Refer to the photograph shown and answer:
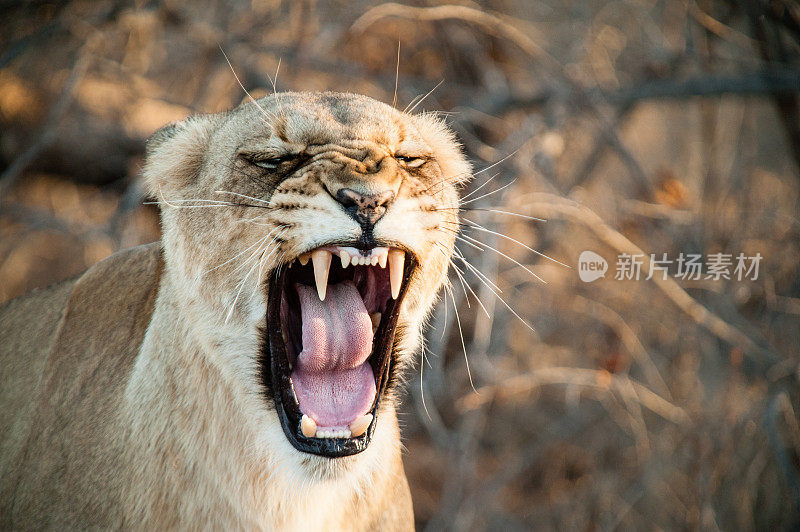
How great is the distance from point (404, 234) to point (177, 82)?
321 cm

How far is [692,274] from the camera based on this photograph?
145 inches

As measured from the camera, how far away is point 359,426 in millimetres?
1554

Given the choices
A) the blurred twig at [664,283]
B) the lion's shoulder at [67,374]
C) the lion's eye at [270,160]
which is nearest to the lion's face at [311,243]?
the lion's eye at [270,160]

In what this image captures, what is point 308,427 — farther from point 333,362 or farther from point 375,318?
point 375,318

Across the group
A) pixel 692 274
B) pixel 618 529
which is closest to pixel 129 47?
pixel 692 274

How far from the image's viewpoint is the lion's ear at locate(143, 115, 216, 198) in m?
1.73

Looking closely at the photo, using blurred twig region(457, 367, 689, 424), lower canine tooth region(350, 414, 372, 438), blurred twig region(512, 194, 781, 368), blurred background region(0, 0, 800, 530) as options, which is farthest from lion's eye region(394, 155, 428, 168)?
blurred twig region(457, 367, 689, 424)

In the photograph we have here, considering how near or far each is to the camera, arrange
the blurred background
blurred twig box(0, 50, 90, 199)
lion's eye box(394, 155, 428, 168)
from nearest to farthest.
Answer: lion's eye box(394, 155, 428, 168)
blurred twig box(0, 50, 90, 199)
the blurred background

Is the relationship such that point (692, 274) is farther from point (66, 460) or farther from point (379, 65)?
point (66, 460)

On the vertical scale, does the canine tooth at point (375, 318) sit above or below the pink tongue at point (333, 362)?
above

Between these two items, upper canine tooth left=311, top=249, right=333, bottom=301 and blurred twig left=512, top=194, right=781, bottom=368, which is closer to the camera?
upper canine tooth left=311, top=249, right=333, bottom=301

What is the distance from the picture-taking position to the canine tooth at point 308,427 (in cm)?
153

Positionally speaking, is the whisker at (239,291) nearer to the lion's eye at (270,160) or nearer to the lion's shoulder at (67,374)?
the lion's eye at (270,160)

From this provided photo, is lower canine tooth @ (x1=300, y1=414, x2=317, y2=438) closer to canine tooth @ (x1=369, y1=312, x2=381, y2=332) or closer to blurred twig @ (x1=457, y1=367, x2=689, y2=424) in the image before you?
canine tooth @ (x1=369, y1=312, x2=381, y2=332)
